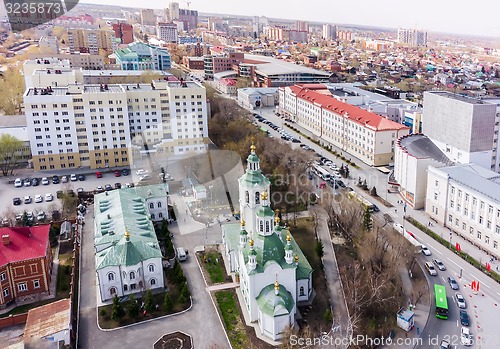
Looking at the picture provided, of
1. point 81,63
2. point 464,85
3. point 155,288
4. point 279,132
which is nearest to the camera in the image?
point 155,288

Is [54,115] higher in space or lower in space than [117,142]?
higher

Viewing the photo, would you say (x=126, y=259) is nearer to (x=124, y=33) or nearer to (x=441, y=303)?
(x=441, y=303)

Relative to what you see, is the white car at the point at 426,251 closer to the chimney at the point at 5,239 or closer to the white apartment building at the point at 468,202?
the white apartment building at the point at 468,202

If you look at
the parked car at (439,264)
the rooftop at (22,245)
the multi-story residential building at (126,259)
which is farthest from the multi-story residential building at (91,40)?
the parked car at (439,264)

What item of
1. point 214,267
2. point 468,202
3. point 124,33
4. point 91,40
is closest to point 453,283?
point 468,202

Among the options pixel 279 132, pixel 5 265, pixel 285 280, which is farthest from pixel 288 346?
pixel 279 132

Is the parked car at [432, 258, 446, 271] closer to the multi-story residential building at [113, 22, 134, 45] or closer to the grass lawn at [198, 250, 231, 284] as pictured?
the grass lawn at [198, 250, 231, 284]

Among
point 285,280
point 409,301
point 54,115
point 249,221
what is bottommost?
point 409,301

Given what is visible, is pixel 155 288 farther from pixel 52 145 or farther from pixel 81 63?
pixel 81 63
